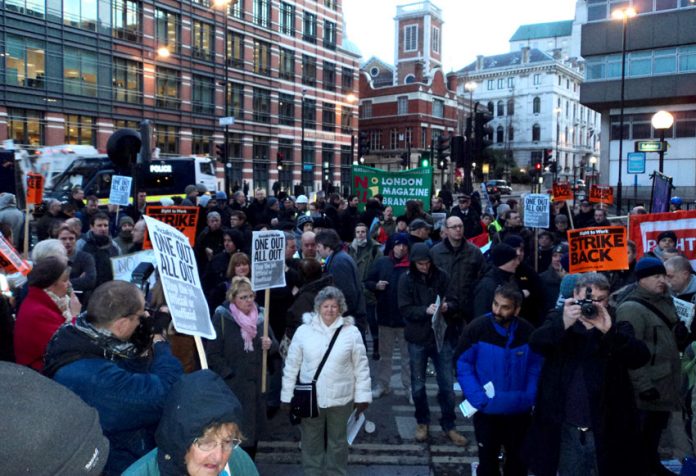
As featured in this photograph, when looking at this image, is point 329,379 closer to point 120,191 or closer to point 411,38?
point 120,191

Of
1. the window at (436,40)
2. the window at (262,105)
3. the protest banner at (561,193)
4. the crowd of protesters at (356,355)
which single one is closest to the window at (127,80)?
the window at (262,105)

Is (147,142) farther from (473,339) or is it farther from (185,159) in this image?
(473,339)

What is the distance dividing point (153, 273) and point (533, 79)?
3781 inches

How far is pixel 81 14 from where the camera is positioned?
33.8 metres

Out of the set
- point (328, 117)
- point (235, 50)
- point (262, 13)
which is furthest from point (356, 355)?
point (328, 117)

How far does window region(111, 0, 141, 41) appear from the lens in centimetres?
3591

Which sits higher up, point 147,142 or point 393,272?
point 147,142

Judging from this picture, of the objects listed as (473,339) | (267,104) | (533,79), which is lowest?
(473,339)

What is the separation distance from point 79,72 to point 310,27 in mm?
→ 23071

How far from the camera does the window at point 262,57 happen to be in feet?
152

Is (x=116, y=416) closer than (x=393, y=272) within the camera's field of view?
Yes

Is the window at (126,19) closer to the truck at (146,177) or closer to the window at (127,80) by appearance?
the window at (127,80)

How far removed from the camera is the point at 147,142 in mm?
16422

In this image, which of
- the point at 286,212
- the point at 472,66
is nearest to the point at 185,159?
the point at 286,212
